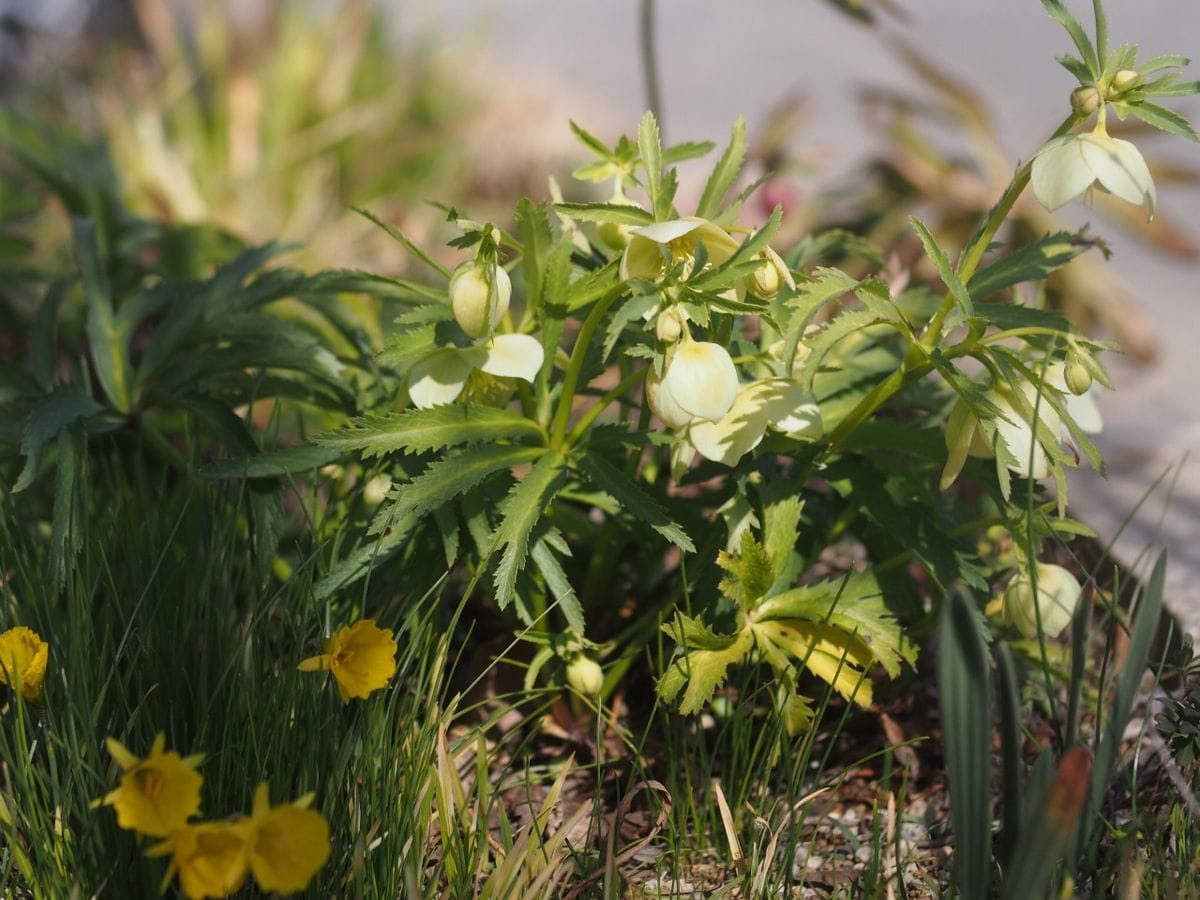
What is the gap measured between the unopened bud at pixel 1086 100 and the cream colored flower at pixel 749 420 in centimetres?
32

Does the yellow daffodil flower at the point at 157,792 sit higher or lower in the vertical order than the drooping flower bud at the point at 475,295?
lower

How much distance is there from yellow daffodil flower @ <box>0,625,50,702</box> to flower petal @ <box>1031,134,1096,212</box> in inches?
35.3

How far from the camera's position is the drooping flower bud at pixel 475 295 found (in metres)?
0.99

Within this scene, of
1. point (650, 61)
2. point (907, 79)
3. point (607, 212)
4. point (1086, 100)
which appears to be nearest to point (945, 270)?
point (1086, 100)

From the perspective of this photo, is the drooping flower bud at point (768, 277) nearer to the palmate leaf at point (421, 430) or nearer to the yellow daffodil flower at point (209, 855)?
the palmate leaf at point (421, 430)

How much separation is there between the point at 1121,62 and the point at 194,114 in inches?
125

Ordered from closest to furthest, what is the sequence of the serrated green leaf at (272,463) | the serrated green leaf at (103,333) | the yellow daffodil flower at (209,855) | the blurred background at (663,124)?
the yellow daffodil flower at (209,855) → the serrated green leaf at (272,463) → the serrated green leaf at (103,333) → the blurred background at (663,124)

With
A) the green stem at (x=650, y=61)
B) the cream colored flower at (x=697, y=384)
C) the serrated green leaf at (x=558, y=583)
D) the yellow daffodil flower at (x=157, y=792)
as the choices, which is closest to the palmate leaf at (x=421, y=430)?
the serrated green leaf at (x=558, y=583)

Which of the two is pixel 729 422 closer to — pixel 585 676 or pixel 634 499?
pixel 634 499

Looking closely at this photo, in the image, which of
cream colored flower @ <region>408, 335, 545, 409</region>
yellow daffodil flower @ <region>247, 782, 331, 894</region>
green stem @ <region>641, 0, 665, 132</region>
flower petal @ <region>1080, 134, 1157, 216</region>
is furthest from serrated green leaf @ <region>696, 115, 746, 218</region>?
green stem @ <region>641, 0, 665, 132</region>

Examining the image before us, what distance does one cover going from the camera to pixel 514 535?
3.41 ft

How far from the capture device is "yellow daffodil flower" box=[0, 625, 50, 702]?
966 millimetres

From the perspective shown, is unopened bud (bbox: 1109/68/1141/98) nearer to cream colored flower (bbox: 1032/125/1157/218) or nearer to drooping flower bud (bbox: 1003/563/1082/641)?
cream colored flower (bbox: 1032/125/1157/218)

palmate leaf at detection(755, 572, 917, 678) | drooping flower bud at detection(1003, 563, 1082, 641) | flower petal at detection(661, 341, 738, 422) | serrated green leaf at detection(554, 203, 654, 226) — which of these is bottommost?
palmate leaf at detection(755, 572, 917, 678)
